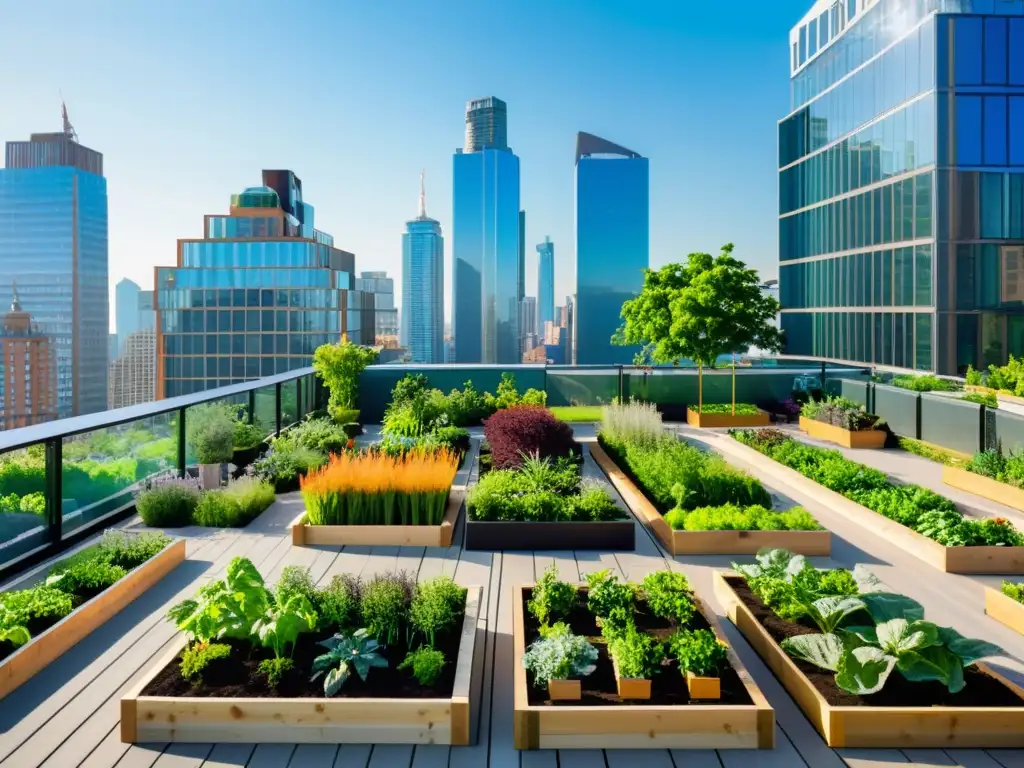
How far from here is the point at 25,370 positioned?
413ft

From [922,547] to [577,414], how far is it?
25.7 ft

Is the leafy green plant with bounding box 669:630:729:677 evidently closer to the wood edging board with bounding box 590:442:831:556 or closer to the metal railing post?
the wood edging board with bounding box 590:442:831:556

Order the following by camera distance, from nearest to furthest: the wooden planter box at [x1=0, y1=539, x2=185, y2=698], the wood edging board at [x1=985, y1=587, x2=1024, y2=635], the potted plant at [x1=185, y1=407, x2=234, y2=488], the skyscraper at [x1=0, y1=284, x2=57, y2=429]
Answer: the wooden planter box at [x1=0, y1=539, x2=185, y2=698] → the wood edging board at [x1=985, y1=587, x2=1024, y2=635] → the potted plant at [x1=185, y1=407, x2=234, y2=488] → the skyscraper at [x1=0, y1=284, x2=57, y2=429]

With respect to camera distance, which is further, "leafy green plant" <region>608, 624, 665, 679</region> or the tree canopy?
the tree canopy

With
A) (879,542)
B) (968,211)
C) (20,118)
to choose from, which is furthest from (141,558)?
(20,118)

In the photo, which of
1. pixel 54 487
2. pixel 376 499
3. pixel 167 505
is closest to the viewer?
pixel 54 487

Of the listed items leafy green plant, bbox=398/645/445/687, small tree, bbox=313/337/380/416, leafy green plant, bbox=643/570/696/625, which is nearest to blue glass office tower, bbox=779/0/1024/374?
small tree, bbox=313/337/380/416

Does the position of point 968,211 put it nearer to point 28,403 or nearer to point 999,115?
point 999,115

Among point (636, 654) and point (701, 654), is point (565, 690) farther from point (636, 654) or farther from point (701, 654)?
point (701, 654)

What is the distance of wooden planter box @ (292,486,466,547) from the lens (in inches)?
230

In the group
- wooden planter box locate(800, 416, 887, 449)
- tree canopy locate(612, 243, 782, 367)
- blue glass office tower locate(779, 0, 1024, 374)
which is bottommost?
wooden planter box locate(800, 416, 887, 449)

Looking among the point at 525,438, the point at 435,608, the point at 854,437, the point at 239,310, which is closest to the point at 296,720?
the point at 435,608

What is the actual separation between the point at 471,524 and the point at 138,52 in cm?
5303

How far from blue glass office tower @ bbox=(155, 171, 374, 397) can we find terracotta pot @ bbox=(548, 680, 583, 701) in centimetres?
7379
